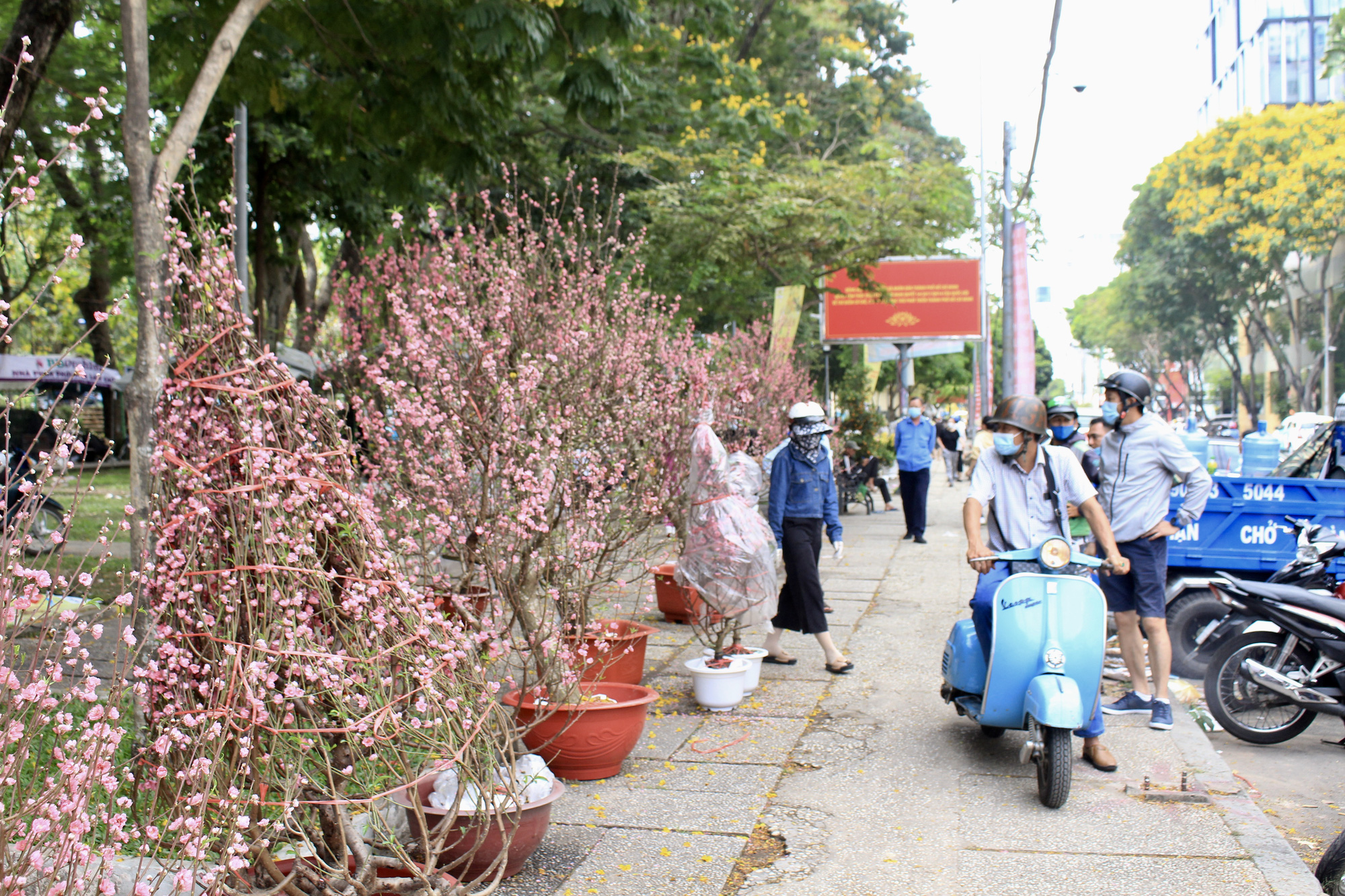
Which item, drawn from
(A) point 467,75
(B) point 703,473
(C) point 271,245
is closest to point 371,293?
(A) point 467,75

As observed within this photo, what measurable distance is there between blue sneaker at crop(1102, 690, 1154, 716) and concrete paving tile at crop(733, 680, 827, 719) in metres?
1.64

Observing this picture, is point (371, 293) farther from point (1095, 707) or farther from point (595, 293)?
point (1095, 707)

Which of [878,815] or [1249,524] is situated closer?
[878,815]

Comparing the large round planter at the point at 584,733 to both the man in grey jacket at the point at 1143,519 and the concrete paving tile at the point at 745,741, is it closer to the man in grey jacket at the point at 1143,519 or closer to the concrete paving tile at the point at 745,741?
the concrete paving tile at the point at 745,741

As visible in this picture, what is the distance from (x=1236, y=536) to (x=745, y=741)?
4214mm

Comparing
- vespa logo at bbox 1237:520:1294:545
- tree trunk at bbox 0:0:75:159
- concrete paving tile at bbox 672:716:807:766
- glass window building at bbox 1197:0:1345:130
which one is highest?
A: glass window building at bbox 1197:0:1345:130

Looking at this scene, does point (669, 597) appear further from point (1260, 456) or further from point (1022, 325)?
point (1022, 325)

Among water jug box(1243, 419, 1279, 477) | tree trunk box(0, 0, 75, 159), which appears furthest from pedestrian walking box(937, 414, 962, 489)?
tree trunk box(0, 0, 75, 159)

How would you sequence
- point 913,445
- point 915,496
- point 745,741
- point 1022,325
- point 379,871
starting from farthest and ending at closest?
point 1022,325 → point 915,496 → point 913,445 → point 745,741 → point 379,871

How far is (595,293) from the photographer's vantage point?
28.5ft

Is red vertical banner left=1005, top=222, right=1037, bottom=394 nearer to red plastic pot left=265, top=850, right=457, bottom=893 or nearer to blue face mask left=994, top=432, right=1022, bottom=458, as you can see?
blue face mask left=994, top=432, right=1022, bottom=458

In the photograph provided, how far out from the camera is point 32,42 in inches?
255

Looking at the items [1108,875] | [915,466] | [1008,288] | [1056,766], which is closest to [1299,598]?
[1056,766]

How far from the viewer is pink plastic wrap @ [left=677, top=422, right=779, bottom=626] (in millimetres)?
6652
